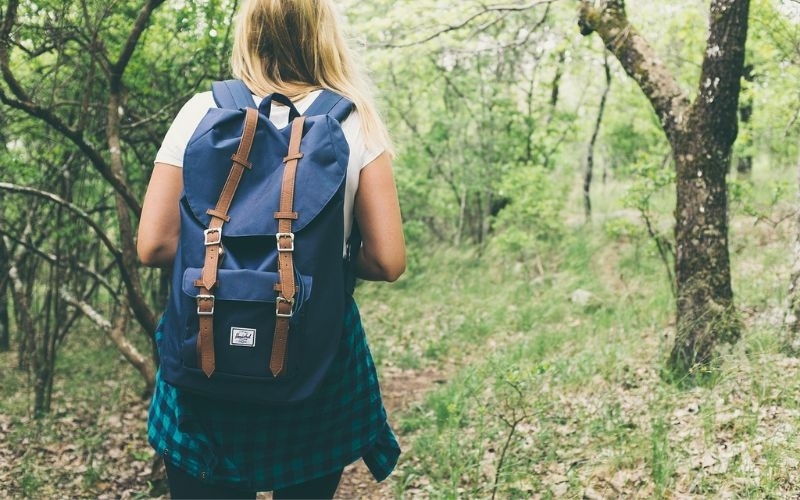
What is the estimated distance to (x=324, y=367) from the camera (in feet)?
4.95

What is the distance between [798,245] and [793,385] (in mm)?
975

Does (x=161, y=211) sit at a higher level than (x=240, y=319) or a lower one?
higher

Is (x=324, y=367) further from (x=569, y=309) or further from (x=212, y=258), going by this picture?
(x=569, y=309)

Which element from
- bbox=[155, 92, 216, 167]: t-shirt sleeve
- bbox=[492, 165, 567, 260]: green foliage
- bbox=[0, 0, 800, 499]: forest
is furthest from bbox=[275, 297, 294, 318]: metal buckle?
bbox=[492, 165, 567, 260]: green foliage

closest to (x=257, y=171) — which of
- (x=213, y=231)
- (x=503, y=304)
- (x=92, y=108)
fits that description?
(x=213, y=231)

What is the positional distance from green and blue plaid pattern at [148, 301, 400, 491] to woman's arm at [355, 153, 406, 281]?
0.17 metres

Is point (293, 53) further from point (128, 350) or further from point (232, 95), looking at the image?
point (128, 350)

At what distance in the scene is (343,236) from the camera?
1.52 meters

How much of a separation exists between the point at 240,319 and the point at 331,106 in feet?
1.84

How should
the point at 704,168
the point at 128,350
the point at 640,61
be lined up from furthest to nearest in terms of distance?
1. the point at 640,61
2. the point at 704,168
3. the point at 128,350

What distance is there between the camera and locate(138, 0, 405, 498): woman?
154 centimetres

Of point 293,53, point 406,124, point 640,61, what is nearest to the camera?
point 293,53

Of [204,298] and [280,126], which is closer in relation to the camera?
[204,298]

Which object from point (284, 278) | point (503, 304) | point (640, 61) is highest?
point (640, 61)
